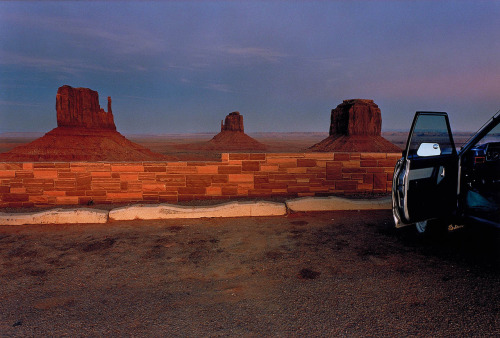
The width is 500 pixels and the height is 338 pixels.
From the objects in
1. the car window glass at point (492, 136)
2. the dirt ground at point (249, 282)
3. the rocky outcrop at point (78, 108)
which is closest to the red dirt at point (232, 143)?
the rocky outcrop at point (78, 108)

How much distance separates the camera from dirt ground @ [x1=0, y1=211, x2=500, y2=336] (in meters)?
2.86

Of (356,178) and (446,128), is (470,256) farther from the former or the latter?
(356,178)

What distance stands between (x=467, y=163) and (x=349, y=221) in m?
2.37

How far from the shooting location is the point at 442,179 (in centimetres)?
436

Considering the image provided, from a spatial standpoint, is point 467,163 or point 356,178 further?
point 356,178

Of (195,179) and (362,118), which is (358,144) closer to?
(362,118)

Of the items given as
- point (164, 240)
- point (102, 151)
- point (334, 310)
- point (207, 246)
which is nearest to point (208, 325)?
point (334, 310)

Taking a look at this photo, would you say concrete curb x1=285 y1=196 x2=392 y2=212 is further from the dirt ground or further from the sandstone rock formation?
the sandstone rock formation

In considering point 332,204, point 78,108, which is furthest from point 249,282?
point 78,108

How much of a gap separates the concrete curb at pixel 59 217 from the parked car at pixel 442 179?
218 inches

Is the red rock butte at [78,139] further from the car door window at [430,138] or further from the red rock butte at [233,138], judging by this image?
the car door window at [430,138]

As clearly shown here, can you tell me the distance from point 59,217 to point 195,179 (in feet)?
9.66

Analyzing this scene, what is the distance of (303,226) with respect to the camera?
598cm

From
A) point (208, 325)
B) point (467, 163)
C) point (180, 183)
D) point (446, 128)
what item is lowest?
point (208, 325)
